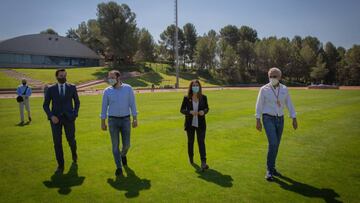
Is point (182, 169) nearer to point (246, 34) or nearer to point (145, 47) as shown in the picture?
point (145, 47)

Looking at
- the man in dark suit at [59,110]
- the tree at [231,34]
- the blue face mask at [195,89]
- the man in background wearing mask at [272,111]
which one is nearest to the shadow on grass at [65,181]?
the man in dark suit at [59,110]

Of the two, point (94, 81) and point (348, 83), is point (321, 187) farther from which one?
point (348, 83)

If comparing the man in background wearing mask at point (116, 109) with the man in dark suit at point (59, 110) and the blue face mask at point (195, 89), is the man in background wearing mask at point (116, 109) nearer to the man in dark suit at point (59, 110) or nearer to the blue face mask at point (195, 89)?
the man in dark suit at point (59, 110)

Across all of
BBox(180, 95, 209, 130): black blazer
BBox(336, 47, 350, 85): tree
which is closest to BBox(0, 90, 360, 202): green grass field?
BBox(180, 95, 209, 130): black blazer

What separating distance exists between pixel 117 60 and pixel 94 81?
3048 cm

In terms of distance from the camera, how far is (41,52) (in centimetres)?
7575

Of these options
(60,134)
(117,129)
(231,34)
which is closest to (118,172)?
(117,129)

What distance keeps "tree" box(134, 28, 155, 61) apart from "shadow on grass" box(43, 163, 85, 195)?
8896cm

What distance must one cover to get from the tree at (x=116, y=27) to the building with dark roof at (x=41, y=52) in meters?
9.14

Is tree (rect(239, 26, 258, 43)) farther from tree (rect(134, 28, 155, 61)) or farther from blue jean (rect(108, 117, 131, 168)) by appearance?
blue jean (rect(108, 117, 131, 168))

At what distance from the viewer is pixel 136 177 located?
715cm

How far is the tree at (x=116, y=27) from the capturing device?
3216 inches

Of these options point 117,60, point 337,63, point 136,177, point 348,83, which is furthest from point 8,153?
point 337,63

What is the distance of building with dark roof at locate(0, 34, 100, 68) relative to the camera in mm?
71500
